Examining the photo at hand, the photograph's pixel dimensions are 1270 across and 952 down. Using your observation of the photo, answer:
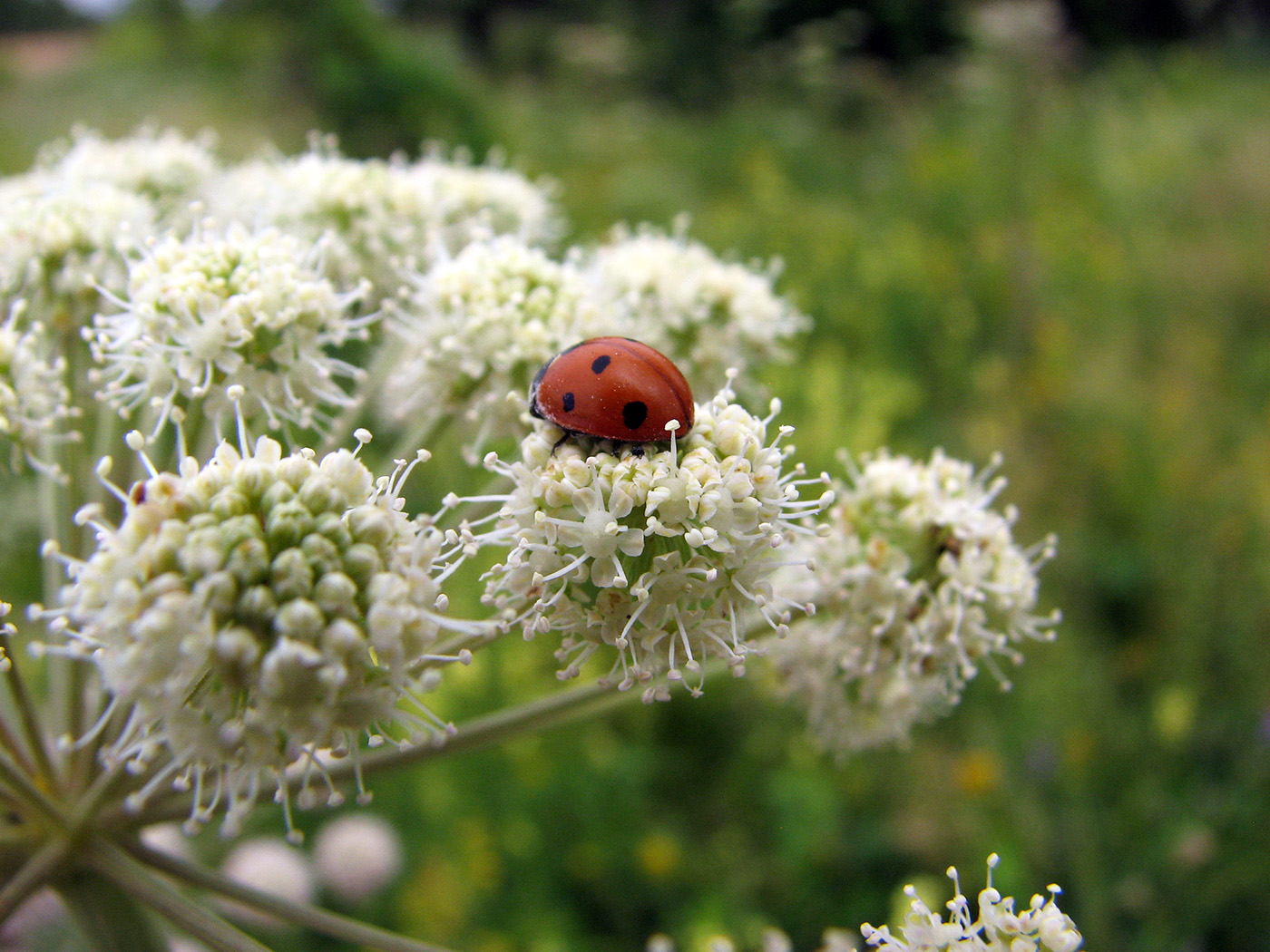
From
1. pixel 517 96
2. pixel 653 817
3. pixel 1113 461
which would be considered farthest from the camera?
pixel 517 96

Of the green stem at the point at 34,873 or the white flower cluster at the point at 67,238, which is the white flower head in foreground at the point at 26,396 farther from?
the green stem at the point at 34,873

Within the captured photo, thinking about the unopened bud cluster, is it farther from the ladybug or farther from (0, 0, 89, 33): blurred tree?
(0, 0, 89, 33): blurred tree

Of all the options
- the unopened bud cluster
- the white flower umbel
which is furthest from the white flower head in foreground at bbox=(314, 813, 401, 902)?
the unopened bud cluster

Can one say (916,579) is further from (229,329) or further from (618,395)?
(229,329)

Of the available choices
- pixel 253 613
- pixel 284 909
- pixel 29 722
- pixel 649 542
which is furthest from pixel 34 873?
pixel 649 542

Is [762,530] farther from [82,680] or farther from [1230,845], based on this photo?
[1230,845]

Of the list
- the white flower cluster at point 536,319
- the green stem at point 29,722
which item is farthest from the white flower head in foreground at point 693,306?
the green stem at point 29,722

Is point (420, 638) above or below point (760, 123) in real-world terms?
below

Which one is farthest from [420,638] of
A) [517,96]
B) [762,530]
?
[517,96]
